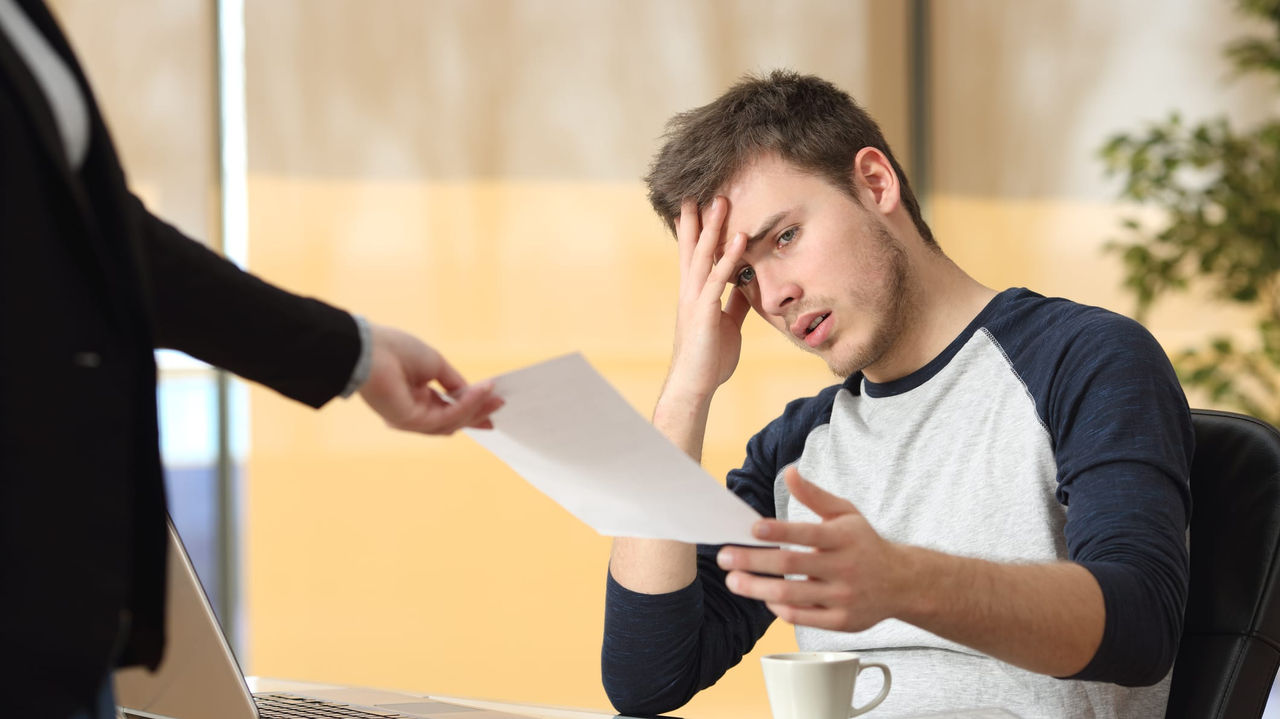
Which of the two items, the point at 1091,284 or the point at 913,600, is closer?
the point at 913,600

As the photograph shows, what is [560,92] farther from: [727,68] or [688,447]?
[688,447]

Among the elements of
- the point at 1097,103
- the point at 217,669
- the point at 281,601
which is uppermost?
the point at 1097,103

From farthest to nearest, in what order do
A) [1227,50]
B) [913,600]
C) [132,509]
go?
[1227,50] → [913,600] → [132,509]

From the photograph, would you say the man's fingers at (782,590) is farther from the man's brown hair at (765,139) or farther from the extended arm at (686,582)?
the man's brown hair at (765,139)

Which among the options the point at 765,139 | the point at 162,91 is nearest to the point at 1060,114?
the point at 765,139

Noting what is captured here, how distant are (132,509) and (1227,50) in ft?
11.1

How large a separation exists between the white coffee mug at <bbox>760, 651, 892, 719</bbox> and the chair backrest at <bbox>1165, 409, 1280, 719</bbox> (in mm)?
405

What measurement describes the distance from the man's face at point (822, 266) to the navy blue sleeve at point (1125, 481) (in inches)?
9.4

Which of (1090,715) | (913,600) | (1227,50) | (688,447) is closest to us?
(913,600)

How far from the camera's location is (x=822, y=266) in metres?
1.44

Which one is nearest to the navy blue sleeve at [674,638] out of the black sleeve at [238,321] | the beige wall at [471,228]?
the black sleeve at [238,321]

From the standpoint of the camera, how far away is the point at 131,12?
11.2 feet

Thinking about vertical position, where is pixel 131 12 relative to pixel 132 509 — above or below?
above

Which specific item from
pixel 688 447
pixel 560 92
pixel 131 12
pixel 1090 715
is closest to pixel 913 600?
pixel 1090 715
